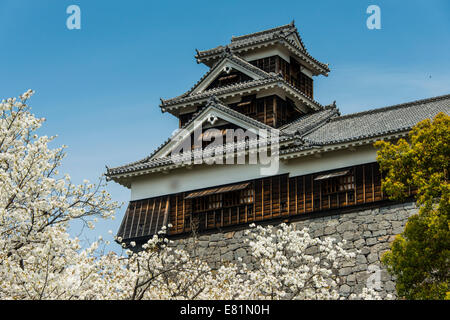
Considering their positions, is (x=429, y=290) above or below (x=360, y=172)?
below

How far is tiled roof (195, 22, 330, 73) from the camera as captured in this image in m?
31.9

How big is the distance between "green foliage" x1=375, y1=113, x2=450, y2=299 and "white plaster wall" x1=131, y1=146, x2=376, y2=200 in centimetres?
584

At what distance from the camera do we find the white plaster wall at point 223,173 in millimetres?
24609

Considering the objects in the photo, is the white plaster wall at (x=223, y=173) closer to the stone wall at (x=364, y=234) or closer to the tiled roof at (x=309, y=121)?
the tiled roof at (x=309, y=121)

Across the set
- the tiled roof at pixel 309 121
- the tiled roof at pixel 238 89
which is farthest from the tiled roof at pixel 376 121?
the tiled roof at pixel 238 89

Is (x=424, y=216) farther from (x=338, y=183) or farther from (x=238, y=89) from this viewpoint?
(x=238, y=89)

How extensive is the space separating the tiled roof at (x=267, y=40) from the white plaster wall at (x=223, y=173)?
23.3ft

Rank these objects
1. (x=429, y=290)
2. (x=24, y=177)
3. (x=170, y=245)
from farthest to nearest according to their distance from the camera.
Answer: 1. (x=170, y=245)
2. (x=429, y=290)
3. (x=24, y=177)
